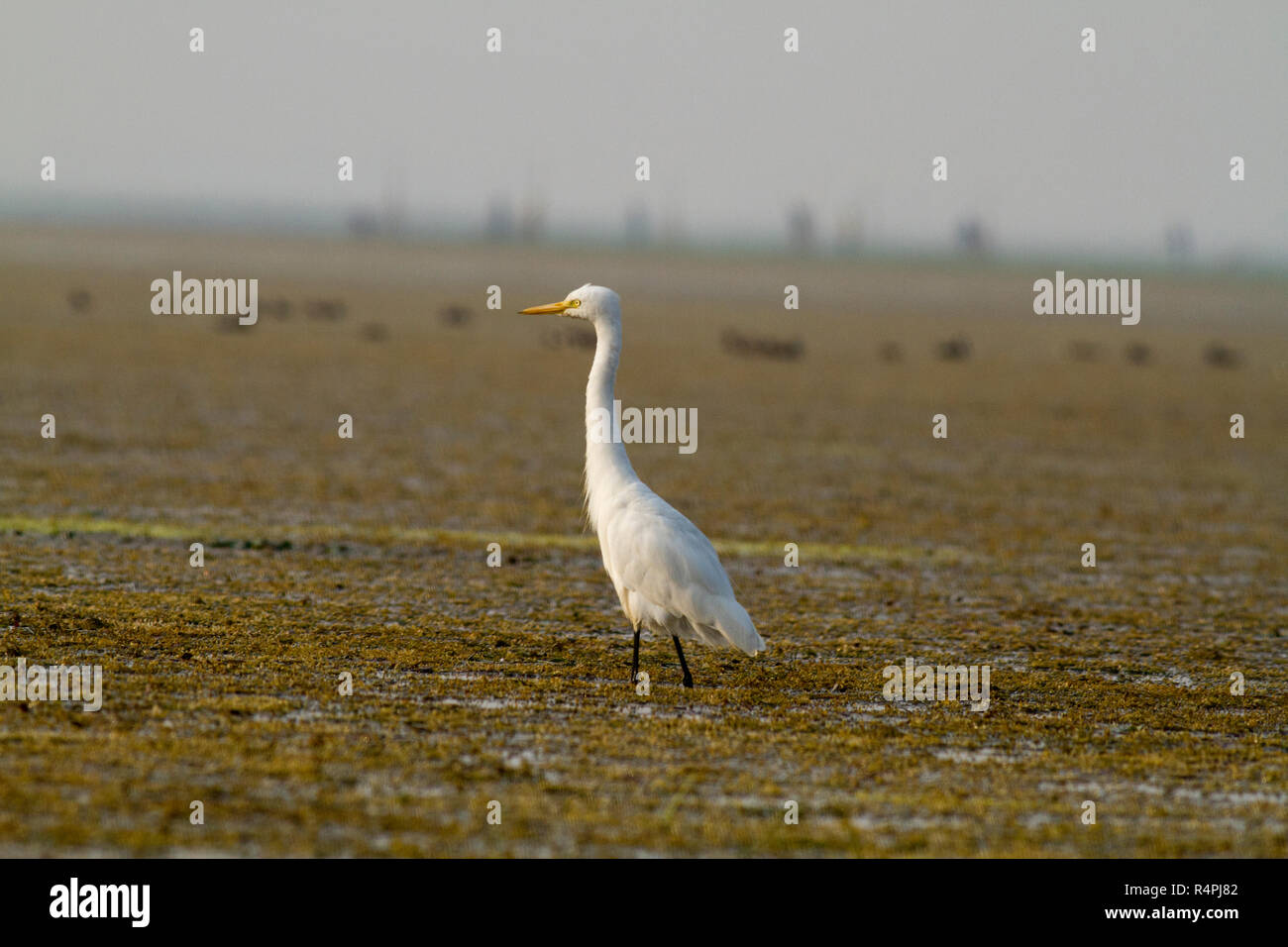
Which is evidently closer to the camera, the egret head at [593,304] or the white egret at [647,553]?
the white egret at [647,553]

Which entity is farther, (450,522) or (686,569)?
(450,522)

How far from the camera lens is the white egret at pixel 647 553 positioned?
10969mm

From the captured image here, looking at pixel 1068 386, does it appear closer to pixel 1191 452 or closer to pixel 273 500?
pixel 1191 452

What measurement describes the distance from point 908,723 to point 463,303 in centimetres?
8294

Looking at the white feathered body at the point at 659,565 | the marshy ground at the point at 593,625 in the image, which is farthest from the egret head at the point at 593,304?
the marshy ground at the point at 593,625

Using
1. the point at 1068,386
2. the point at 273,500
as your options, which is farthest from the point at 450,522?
the point at 1068,386

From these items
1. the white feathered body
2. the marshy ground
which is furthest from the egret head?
the marshy ground

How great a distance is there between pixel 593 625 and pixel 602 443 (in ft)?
7.75

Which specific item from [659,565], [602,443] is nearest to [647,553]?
[659,565]

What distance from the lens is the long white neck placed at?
12078 millimetres

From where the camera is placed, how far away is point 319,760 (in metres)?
8.79

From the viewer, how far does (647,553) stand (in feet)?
36.7

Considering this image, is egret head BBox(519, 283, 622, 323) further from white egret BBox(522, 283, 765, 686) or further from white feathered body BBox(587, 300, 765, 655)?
white feathered body BBox(587, 300, 765, 655)

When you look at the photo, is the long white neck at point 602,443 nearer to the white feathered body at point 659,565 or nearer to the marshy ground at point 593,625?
the white feathered body at point 659,565
